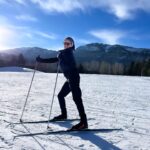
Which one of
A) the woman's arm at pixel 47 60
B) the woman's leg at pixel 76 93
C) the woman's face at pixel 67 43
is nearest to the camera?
the woman's leg at pixel 76 93

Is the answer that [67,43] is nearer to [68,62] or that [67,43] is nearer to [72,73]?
[68,62]

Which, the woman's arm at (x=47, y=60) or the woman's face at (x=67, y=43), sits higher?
the woman's face at (x=67, y=43)

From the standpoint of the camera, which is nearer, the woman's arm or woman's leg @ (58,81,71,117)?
the woman's arm

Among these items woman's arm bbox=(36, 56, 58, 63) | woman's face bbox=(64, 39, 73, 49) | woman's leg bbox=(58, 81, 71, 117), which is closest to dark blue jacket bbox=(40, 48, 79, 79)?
woman's face bbox=(64, 39, 73, 49)

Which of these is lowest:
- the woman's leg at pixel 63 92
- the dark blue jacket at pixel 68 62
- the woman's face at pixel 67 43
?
the woman's leg at pixel 63 92

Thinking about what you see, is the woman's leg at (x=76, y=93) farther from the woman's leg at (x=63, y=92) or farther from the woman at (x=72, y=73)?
the woman's leg at (x=63, y=92)

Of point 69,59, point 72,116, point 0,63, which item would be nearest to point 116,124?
point 72,116

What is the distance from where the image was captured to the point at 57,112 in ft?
33.8

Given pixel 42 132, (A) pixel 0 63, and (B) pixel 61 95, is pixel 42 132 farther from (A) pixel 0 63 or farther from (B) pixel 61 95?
A: (A) pixel 0 63

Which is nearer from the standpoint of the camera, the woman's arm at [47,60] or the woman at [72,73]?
the woman at [72,73]

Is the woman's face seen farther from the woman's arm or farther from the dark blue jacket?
the woman's arm

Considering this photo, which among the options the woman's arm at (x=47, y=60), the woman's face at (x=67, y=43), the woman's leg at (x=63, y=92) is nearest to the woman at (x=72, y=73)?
the woman's face at (x=67, y=43)

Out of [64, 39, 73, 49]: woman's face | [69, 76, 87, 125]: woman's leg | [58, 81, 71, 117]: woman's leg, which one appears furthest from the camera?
[58, 81, 71, 117]: woman's leg

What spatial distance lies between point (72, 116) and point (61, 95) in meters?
1.18
